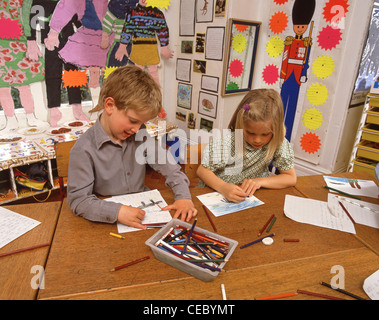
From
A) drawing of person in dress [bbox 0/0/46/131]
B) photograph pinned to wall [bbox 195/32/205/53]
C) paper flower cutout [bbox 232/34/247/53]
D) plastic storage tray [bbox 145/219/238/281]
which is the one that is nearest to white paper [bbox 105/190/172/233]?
plastic storage tray [bbox 145/219/238/281]

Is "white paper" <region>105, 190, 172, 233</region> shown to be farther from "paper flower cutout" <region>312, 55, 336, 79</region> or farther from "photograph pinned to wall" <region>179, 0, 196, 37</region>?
"photograph pinned to wall" <region>179, 0, 196, 37</region>

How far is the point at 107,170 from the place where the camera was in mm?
1246

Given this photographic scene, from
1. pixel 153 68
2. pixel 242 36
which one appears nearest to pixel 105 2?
pixel 153 68

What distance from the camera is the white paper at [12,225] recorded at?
2.88 feet

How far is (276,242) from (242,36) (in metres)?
2.33

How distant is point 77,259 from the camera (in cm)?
80

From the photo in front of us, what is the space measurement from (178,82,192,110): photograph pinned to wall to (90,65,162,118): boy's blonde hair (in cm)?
202

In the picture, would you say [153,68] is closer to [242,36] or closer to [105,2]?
[105,2]

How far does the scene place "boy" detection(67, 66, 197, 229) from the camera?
979 millimetres

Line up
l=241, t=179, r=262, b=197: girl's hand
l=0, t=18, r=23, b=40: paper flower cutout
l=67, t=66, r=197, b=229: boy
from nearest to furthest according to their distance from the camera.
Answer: l=67, t=66, r=197, b=229: boy < l=241, t=179, r=262, b=197: girl's hand < l=0, t=18, r=23, b=40: paper flower cutout

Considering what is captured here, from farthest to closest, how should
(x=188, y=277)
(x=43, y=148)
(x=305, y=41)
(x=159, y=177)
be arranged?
(x=159, y=177) → (x=305, y=41) → (x=43, y=148) → (x=188, y=277)

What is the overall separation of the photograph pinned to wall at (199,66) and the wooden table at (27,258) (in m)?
2.28

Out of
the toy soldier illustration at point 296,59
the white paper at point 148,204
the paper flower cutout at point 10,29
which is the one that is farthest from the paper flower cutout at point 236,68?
the white paper at point 148,204
